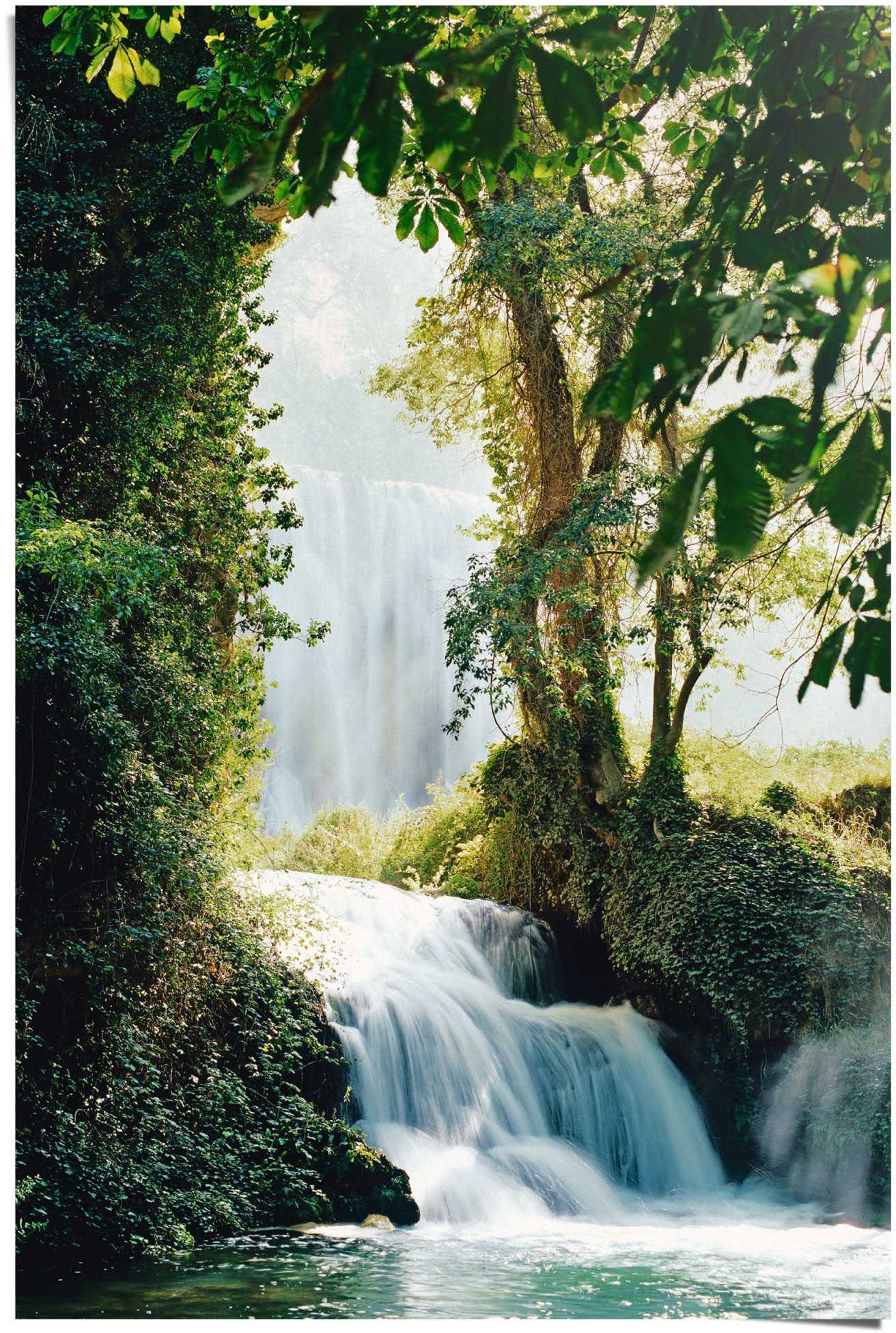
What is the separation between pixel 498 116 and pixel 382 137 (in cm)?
16

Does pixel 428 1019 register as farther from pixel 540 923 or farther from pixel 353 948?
pixel 540 923

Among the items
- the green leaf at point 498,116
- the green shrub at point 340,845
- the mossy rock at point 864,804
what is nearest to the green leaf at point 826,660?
the green leaf at point 498,116

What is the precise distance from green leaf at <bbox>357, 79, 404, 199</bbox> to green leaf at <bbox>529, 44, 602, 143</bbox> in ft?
0.78

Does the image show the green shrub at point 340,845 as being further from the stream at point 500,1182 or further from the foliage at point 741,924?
the foliage at point 741,924

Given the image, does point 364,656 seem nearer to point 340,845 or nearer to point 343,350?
point 340,845

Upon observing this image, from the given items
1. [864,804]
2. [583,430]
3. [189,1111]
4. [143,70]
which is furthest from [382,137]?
[864,804]

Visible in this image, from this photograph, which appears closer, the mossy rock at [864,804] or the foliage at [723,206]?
the foliage at [723,206]

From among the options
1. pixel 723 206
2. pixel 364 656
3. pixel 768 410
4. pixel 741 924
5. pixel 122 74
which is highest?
pixel 364 656

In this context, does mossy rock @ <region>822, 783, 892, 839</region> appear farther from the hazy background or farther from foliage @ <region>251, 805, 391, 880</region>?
the hazy background

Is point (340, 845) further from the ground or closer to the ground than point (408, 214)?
closer to the ground

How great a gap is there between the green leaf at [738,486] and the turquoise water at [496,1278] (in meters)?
3.57

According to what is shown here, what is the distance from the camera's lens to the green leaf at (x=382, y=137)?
1.20 m

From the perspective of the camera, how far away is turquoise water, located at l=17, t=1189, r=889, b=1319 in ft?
12.7

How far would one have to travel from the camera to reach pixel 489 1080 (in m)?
6.37
